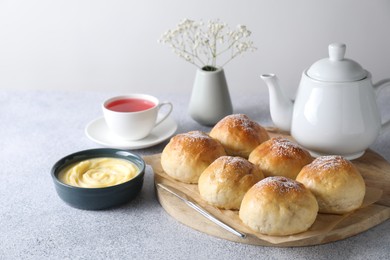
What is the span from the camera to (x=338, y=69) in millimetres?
1336

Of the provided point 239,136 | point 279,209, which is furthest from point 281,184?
point 239,136

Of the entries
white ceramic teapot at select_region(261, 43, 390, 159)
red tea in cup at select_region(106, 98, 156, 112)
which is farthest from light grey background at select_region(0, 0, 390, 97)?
white ceramic teapot at select_region(261, 43, 390, 159)

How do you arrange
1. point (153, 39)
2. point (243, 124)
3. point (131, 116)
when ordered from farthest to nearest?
point (153, 39) → point (131, 116) → point (243, 124)

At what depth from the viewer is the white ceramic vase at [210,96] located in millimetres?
1653

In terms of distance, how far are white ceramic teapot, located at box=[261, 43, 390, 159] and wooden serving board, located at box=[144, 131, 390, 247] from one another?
0.30 feet

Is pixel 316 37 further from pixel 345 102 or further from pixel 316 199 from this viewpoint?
pixel 316 199

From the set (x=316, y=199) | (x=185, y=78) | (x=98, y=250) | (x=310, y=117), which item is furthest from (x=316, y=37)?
(x=98, y=250)

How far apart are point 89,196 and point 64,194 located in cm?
6

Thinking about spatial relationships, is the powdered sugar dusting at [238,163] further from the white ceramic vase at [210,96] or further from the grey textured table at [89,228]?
the white ceramic vase at [210,96]

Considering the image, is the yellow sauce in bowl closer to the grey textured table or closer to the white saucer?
the grey textured table

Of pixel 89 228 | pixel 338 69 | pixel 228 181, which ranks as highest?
pixel 338 69

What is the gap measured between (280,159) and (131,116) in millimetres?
442

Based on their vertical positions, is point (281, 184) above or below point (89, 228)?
above

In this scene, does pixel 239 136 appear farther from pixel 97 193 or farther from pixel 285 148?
pixel 97 193
